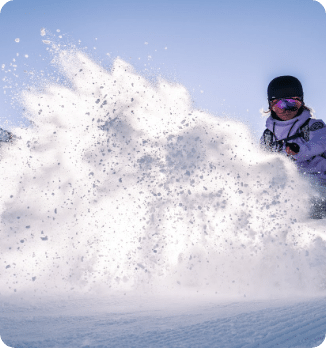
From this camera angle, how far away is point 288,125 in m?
A: 4.38

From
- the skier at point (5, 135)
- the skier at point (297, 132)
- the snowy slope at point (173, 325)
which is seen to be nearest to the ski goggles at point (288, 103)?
the skier at point (297, 132)

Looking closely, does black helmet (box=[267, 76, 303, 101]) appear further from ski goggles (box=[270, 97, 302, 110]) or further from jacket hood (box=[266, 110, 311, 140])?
jacket hood (box=[266, 110, 311, 140])

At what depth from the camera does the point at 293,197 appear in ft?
15.1

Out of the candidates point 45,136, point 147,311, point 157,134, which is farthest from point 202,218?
point 45,136

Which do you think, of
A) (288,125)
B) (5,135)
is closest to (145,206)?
(288,125)

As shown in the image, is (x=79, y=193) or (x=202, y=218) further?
(x=79, y=193)

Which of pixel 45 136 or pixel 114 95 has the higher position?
pixel 114 95

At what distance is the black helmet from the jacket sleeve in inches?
22.3

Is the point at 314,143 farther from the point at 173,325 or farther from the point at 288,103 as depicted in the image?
the point at 173,325

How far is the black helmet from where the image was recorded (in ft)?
14.7

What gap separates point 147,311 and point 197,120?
145 inches

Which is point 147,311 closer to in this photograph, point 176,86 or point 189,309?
point 189,309

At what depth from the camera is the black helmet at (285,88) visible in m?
4.48

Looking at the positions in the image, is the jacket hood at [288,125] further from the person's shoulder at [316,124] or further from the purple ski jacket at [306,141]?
the person's shoulder at [316,124]
